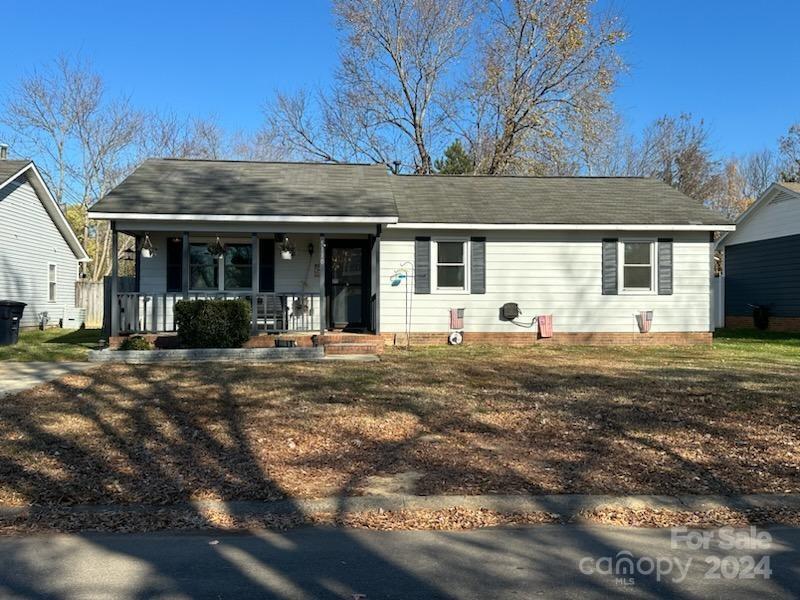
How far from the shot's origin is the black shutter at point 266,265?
48.5ft

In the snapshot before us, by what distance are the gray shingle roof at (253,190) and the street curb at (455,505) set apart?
8.74m

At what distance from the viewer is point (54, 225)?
24125 millimetres

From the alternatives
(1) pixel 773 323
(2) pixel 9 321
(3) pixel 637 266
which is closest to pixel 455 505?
(3) pixel 637 266

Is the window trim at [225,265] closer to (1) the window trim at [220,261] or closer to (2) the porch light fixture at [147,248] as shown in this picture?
(1) the window trim at [220,261]

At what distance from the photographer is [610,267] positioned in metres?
15.0

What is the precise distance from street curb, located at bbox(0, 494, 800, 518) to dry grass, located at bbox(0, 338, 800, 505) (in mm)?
132

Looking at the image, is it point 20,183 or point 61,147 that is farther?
point 61,147

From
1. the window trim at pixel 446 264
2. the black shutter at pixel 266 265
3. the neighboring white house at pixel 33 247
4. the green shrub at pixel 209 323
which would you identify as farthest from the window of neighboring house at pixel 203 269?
the neighboring white house at pixel 33 247

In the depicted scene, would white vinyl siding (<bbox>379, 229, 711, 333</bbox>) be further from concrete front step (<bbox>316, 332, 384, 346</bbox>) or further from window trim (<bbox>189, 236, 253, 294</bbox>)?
window trim (<bbox>189, 236, 253, 294</bbox>)

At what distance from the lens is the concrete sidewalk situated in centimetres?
916

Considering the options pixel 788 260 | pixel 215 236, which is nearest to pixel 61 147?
pixel 215 236

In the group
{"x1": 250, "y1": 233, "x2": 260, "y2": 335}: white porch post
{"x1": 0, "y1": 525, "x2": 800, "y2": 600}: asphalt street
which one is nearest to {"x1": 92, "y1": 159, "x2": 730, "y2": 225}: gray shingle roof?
{"x1": 250, "y1": 233, "x2": 260, "y2": 335}: white porch post

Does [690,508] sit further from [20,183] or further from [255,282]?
[20,183]

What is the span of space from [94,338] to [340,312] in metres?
6.97
